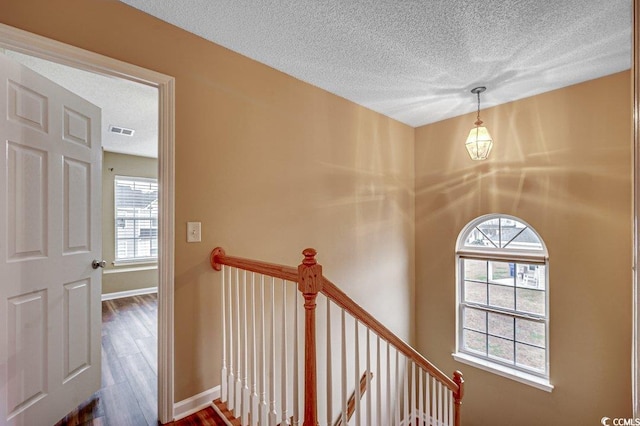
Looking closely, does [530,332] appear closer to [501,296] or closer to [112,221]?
[501,296]

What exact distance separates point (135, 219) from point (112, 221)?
A: 0.36 m

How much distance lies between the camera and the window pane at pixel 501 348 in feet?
10.5

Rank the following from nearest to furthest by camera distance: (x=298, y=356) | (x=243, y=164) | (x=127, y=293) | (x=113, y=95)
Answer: (x=298, y=356) < (x=243, y=164) < (x=113, y=95) < (x=127, y=293)

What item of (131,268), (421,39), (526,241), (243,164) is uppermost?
(421,39)

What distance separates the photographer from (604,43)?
2021 mm

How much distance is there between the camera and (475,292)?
3473 mm

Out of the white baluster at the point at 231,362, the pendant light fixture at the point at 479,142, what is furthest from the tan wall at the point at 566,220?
the white baluster at the point at 231,362

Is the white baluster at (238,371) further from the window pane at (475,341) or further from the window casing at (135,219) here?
the window casing at (135,219)

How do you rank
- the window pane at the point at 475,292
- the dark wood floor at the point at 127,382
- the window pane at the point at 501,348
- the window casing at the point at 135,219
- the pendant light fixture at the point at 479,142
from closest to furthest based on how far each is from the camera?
the dark wood floor at the point at 127,382 → the pendant light fixture at the point at 479,142 → the window pane at the point at 501,348 → the window pane at the point at 475,292 → the window casing at the point at 135,219

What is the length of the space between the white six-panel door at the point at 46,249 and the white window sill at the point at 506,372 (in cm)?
365

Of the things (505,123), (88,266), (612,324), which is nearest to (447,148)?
(505,123)

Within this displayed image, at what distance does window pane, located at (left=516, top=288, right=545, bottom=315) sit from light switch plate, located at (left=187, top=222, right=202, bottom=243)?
337 cm

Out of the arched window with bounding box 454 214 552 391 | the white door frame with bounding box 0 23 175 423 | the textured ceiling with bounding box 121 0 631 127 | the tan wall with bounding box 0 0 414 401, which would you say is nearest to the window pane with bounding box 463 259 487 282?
the arched window with bounding box 454 214 552 391

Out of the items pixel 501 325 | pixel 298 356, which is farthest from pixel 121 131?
pixel 501 325
